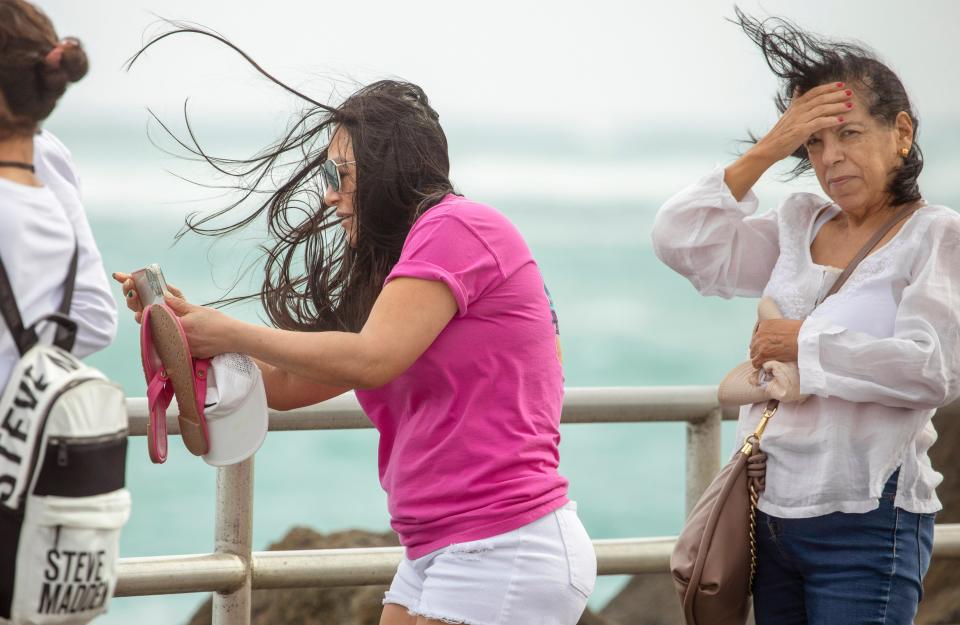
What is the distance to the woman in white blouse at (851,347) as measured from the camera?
2.47 metres

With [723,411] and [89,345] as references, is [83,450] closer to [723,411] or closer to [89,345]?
[89,345]

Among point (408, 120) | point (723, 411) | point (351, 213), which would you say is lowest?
point (723, 411)

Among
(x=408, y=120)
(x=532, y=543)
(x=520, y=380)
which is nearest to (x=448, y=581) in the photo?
(x=532, y=543)

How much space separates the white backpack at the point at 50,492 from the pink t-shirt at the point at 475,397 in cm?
64

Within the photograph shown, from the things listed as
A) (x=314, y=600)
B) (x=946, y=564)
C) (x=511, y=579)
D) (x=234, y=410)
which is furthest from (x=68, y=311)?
(x=946, y=564)

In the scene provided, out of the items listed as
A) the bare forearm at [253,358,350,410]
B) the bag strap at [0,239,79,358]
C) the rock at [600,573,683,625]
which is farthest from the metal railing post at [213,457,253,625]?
the rock at [600,573,683,625]

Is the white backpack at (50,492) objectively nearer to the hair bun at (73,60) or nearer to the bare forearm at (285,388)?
the hair bun at (73,60)

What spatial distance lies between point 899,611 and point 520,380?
89 cm

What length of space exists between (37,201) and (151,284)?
0.46 meters

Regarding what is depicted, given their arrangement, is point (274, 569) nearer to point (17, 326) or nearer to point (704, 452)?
point (704, 452)

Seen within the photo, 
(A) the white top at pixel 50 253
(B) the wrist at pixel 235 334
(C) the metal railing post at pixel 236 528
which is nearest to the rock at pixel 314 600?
(C) the metal railing post at pixel 236 528

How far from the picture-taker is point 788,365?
8.48ft

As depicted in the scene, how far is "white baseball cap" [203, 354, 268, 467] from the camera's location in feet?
7.51

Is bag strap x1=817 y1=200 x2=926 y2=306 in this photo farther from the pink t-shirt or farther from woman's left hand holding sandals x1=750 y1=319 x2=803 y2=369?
the pink t-shirt
